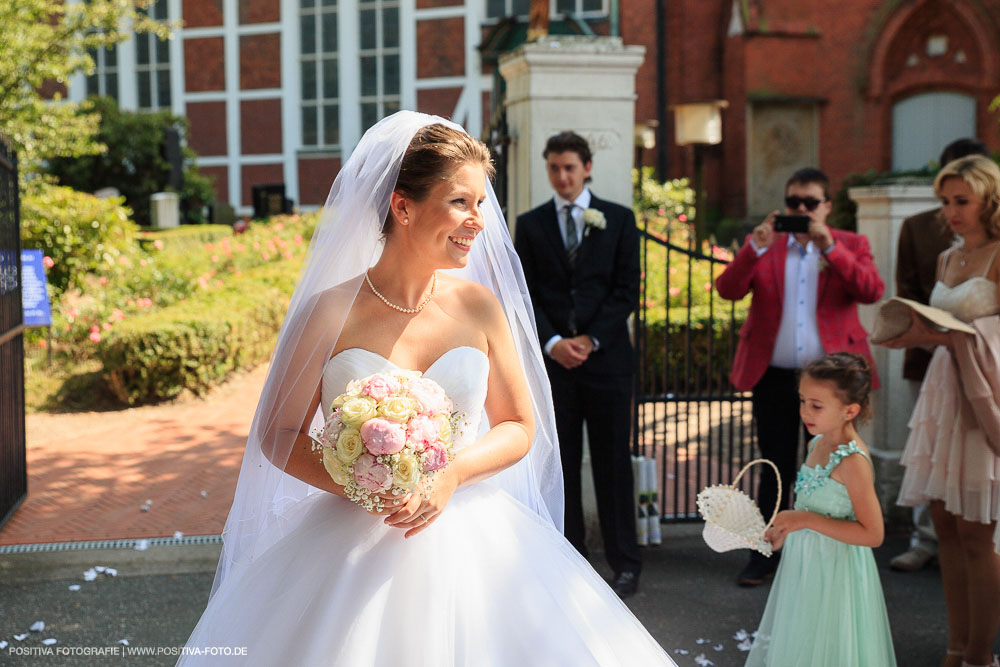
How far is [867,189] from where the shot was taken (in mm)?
5957

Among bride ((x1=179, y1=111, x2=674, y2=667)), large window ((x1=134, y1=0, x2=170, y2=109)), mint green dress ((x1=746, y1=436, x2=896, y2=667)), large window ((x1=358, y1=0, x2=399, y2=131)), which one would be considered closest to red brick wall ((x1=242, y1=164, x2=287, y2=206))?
large window ((x1=358, y1=0, x2=399, y2=131))

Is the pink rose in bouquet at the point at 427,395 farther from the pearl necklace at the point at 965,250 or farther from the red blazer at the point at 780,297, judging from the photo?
the red blazer at the point at 780,297

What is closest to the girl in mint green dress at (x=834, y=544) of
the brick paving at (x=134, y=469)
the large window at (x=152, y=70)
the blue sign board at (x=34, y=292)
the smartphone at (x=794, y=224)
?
the smartphone at (x=794, y=224)

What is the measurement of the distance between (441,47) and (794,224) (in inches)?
810

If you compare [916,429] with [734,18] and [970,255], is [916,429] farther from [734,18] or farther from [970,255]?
[734,18]

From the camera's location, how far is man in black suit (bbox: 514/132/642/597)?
5.07m

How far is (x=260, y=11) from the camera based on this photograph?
25.1 m

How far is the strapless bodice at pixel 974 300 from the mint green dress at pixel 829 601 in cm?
84

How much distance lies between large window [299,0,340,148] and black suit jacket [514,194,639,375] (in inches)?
830

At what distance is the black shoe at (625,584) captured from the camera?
5.03 metres

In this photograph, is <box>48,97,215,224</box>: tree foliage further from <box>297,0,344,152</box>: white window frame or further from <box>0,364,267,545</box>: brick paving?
<box>0,364,267,545</box>: brick paving

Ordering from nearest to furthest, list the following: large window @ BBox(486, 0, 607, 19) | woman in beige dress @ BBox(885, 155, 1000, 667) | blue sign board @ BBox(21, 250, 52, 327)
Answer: woman in beige dress @ BBox(885, 155, 1000, 667) < blue sign board @ BBox(21, 250, 52, 327) < large window @ BBox(486, 0, 607, 19)

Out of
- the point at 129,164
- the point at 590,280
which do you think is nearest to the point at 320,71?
the point at 129,164

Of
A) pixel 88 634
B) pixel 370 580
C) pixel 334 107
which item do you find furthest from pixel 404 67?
pixel 370 580
